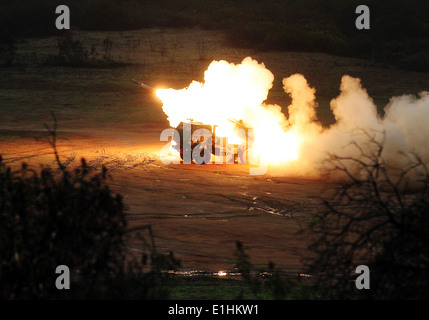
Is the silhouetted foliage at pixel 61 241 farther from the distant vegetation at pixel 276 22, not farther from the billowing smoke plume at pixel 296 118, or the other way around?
the distant vegetation at pixel 276 22

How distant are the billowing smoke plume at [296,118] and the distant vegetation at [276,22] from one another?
28.1 m

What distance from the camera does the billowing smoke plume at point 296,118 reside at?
21.6 metres

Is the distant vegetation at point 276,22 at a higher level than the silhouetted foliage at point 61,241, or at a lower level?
higher

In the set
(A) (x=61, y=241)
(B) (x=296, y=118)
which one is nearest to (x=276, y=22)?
(B) (x=296, y=118)

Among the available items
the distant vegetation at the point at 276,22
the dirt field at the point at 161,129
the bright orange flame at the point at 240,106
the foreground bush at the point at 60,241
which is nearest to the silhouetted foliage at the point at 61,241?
the foreground bush at the point at 60,241

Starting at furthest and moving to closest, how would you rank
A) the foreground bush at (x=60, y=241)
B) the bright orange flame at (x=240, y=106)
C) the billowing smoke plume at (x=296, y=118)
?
the bright orange flame at (x=240, y=106)
the billowing smoke plume at (x=296, y=118)
the foreground bush at (x=60, y=241)

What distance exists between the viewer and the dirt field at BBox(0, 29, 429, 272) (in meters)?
15.2

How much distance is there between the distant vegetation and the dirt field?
7.14 ft

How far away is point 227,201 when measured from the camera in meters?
18.5

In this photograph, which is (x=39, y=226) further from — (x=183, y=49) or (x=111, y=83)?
(x=183, y=49)

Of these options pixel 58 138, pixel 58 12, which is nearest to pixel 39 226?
pixel 58 138

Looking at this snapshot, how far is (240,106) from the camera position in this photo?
2483 cm

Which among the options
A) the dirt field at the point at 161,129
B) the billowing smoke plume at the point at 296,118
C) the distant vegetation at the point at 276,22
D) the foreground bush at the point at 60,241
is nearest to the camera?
the foreground bush at the point at 60,241
